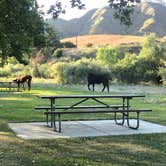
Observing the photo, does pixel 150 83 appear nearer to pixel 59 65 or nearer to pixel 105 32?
pixel 59 65

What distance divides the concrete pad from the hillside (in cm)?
11943

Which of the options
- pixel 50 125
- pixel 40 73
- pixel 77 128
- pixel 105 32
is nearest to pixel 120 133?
pixel 77 128

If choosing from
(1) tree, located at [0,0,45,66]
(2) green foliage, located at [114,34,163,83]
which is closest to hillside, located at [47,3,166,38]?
(2) green foliage, located at [114,34,163,83]

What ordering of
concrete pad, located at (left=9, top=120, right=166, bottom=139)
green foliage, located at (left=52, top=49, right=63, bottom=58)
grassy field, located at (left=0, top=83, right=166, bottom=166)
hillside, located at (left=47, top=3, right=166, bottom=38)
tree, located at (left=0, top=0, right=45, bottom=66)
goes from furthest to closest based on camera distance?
hillside, located at (left=47, top=3, right=166, bottom=38) < green foliage, located at (left=52, top=49, right=63, bottom=58) < concrete pad, located at (left=9, top=120, right=166, bottom=139) < tree, located at (left=0, top=0, right=45, bottom=66) < grassy field, located at (left=0, top=83, right=166, bottom=166)

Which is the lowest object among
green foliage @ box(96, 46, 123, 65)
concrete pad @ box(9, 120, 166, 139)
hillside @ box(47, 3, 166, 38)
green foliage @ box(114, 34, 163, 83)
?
concrete pad @ box(9, 120, 166, 139)

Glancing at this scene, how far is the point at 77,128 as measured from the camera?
12.7 meters

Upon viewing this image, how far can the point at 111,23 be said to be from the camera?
14700 centimetres

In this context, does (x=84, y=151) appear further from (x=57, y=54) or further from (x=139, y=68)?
(x=57, y=54)

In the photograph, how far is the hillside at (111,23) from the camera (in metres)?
142

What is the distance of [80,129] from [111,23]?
136172 millimetres

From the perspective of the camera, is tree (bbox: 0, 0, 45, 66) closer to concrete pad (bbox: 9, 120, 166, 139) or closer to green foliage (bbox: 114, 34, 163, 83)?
concrete pad (bbox: 9, 120, 166, 139)

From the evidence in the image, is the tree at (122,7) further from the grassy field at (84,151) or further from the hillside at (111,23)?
the hillside at (111,23)

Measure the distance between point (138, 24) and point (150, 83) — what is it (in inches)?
4079

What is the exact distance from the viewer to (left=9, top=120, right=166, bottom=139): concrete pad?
11.4m
